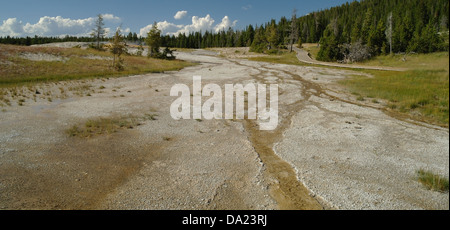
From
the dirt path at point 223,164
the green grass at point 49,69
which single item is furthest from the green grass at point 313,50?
the dirt path at point 223,164

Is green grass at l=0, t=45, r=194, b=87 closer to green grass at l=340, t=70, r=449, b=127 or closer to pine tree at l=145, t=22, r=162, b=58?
pine tree at l=145, t=22, r=162, b=58

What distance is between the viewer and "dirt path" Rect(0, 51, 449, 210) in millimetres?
5809

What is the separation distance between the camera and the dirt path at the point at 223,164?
581 centimetres

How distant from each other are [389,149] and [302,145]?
9.26 feet

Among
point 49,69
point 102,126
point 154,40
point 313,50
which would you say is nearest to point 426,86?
point 102,126

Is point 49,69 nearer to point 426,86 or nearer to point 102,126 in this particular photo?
point 102,126

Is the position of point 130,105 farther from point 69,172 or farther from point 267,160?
point 267,160

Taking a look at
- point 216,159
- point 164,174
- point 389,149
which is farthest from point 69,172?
point 389,149

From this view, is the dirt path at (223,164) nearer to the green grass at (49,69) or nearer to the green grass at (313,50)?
the green grass at (49,69)

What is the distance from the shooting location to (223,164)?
8.06 meters

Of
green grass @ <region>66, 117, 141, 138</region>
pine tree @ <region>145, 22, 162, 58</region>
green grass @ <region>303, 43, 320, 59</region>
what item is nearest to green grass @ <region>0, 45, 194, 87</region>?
pine tree @ <region>145, 22, 162, 58</region>

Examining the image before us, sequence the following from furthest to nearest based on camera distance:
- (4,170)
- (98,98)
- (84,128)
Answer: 1. (98,98)
2. (84,128)
3. (4,170)

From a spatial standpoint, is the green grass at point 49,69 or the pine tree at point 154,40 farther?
the pine tree at point 154,40

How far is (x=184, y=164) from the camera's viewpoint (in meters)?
8.07
